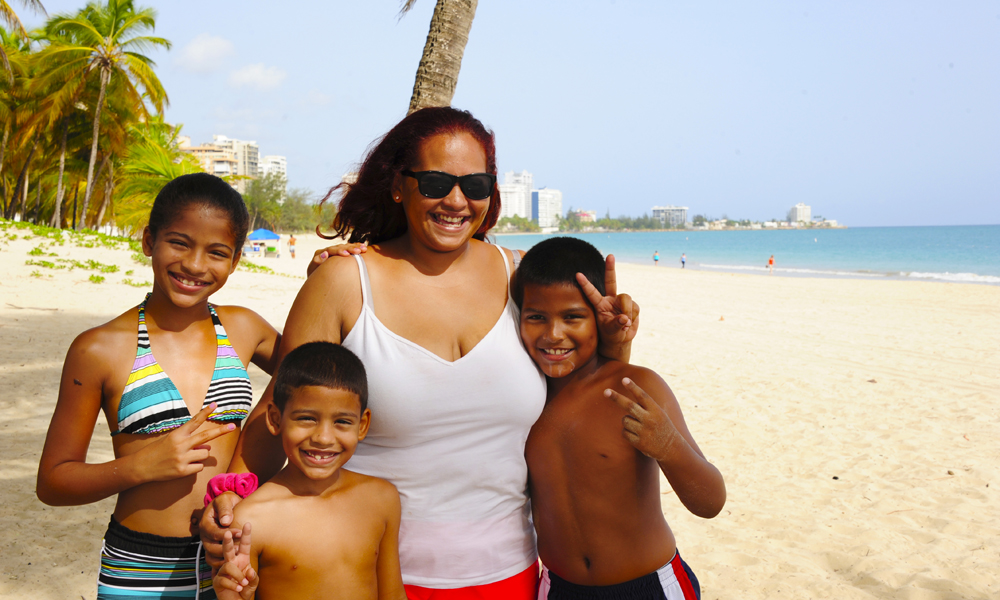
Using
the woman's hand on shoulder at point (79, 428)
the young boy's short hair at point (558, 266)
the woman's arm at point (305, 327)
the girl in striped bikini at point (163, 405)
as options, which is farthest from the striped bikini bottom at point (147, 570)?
the young boy's short hair at point (558, 266)

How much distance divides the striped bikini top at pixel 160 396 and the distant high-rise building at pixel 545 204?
161 metres

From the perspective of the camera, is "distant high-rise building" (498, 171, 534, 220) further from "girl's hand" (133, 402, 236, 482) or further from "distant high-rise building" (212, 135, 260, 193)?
A: "girl's hand" (133, 402, 236, 482)

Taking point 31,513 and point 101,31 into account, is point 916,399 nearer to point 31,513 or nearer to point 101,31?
point 31,513

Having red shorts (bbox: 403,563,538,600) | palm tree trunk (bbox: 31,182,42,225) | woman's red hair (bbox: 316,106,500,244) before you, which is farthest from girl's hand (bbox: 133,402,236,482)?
palm tree trunk (bbox: 31,182,42,225)

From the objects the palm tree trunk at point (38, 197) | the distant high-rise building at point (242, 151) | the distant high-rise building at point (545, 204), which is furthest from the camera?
the distant high-rise building at point (545, 204)

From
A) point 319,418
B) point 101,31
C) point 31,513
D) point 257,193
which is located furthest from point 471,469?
point 257,193

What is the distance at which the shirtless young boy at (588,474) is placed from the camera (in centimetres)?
209

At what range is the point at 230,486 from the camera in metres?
1.73

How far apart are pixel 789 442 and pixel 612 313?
5.66 metres

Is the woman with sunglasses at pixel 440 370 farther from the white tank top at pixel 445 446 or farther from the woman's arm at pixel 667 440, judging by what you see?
the woman's arm at pixel 667 440

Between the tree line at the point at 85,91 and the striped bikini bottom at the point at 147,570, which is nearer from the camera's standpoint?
the striped bikini bottom at the point at 147,570

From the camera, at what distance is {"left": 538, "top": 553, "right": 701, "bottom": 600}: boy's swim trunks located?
2.06 metres

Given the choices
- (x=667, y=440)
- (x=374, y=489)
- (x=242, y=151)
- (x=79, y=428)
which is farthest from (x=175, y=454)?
(x=242, y=151)

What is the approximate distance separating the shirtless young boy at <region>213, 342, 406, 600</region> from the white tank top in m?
0.09
